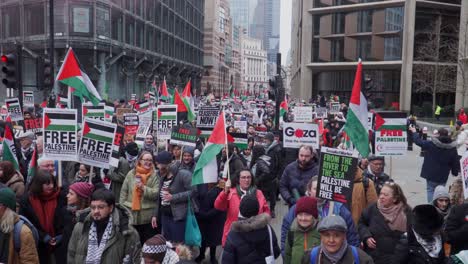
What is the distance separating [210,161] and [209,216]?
86 centimetres

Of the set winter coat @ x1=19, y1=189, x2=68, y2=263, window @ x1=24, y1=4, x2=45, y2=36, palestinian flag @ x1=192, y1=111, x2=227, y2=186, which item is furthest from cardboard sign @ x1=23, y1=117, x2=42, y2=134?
window @ x1=24, y1=4, x2=45, y2=36

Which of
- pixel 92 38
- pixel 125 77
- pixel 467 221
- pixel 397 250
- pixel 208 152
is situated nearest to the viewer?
pixel 397 250

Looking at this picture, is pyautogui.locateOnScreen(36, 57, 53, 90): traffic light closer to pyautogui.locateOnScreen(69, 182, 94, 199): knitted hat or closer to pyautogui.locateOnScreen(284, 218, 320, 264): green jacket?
pyautogui.locateOnScreen(69, 182, 94, 199): knitted hat

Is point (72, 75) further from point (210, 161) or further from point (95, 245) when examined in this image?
point (95, 245)

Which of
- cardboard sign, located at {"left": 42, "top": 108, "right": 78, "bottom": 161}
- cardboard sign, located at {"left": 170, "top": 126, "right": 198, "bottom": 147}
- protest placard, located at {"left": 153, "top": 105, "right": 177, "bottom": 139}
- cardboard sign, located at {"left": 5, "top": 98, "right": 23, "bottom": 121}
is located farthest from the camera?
cardboard sign, located at {"left": 5, "top": 98, "right": 23, "bottom": 121}

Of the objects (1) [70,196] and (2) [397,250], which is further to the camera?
(1) [70,196]

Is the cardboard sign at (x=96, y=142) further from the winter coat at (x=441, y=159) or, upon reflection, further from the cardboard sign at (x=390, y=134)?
the winter coat at (x=441, y=159)

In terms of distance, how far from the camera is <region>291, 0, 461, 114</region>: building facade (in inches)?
1740

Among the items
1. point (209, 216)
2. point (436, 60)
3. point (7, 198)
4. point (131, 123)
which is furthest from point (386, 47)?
point (7, 198)

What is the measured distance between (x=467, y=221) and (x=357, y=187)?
4.88 ft

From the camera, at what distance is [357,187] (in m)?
6.05

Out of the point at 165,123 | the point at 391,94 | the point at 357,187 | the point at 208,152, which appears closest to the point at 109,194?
the point at 208,152

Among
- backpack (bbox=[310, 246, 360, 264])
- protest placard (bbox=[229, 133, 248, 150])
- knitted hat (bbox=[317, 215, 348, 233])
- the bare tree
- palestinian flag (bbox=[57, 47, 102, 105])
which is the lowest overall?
backpack (bbox=[310, 246, 360, 264])

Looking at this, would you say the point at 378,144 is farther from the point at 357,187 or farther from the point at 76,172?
the point at 76,172
